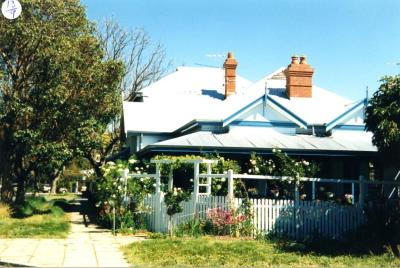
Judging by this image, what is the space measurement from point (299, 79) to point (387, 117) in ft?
47.3

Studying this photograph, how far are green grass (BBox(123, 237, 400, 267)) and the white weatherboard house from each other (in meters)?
7.29

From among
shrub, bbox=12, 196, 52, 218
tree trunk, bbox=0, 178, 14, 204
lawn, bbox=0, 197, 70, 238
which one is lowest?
lawn, bbox=0, 197, 70, 238

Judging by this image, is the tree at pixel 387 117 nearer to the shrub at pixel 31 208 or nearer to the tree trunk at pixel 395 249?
the tree trunk at pixel 395 249

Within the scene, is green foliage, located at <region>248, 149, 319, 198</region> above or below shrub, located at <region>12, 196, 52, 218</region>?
above

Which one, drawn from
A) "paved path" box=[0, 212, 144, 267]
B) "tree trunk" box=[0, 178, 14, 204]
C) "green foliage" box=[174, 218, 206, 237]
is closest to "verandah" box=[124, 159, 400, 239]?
"green foliage" box=[174, 218, 206, 237]

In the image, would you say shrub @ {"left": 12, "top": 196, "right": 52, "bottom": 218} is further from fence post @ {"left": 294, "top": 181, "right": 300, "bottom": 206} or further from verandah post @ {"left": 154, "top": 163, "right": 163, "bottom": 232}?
fence post @ {"left": 294, "top": 181, "right": 300, "bottom": 206}

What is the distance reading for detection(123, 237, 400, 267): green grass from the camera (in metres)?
11.1

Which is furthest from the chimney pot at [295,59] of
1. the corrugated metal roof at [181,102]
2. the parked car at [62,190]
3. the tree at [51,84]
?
the parked car at [62,190]

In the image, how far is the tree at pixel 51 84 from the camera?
76.8 ft

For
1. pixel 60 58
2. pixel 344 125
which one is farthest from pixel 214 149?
pixel 60 58

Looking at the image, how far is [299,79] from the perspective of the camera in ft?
90.0

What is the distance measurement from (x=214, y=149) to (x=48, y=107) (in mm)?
8758

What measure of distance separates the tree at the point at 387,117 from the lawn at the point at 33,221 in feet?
28.9

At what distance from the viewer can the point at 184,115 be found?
2745 centimetres
